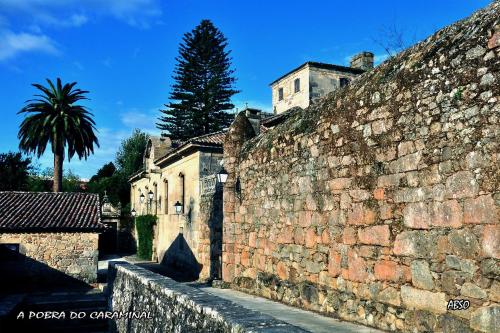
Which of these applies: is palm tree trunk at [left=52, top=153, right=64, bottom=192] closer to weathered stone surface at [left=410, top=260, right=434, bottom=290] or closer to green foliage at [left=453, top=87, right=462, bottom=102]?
weathered stone surface at [left=410, top=260, right=434, bottom=290]

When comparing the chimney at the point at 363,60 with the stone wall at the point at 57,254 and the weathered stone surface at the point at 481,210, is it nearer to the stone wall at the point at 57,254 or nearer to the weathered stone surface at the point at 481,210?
the stone wall at the point at 57,254

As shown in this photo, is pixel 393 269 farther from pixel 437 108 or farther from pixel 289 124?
pixel 289 124

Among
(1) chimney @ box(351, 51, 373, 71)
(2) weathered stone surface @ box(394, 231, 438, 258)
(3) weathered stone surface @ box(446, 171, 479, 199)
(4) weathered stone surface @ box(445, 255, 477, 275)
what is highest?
(1) chimney @ box(351, 51, 373, 71)

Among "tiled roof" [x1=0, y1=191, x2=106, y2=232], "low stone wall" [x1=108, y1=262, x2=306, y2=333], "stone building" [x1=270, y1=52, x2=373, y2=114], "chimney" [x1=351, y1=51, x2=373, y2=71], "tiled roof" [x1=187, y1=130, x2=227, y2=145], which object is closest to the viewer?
"low stone wall" [x1=108, y1=262, x2=306, y2=333]

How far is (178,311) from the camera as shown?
17.3 ft

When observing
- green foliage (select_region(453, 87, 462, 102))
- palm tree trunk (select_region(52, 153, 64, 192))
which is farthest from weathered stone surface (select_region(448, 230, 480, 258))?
palm tree trunk (select_region(52, 153, 64, 192))

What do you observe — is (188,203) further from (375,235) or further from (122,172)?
(122,172)

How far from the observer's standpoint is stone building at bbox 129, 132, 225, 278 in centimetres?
1722

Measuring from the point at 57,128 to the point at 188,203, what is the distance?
1525 cm

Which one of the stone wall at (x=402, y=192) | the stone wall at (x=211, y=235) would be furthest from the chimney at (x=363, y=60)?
the stone wall at (x=402, y=192)

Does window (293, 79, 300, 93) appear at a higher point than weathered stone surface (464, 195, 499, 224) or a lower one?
higher

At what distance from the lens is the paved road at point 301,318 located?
665cm

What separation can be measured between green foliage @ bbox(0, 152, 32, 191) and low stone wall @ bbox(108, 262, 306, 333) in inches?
1455

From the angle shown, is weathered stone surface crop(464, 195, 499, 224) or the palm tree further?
the palm tree
